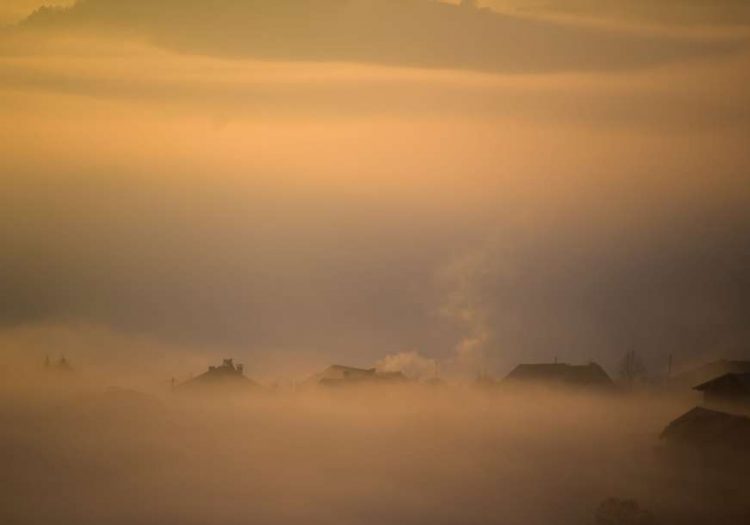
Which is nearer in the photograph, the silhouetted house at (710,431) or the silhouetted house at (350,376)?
the silhouetted house at (710,431)

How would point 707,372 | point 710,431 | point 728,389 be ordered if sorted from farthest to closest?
point 707,372, point 728,389, point 710,431

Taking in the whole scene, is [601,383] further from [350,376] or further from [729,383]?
[350,376]

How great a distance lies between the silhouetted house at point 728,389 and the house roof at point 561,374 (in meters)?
0.68

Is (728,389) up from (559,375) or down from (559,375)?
down

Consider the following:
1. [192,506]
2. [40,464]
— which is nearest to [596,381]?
[192,506]

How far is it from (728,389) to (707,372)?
0.20 meters

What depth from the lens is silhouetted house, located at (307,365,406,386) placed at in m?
8.59

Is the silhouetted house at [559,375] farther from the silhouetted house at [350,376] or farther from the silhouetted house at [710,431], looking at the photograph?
the silhouetted house at [350,376]

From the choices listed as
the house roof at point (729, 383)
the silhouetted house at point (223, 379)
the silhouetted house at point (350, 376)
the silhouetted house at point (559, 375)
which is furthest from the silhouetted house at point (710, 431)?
the silhouetted house at point (223, 379)

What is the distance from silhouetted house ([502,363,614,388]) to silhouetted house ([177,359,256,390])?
1907 mm

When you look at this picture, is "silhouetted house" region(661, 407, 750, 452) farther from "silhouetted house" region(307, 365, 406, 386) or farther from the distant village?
"silhouetted house" region(307, 365, 406, 386)

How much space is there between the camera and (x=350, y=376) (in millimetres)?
8609

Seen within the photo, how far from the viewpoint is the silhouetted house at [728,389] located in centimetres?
831

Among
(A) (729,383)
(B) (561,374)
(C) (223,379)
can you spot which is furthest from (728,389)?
(C) (223,379)
